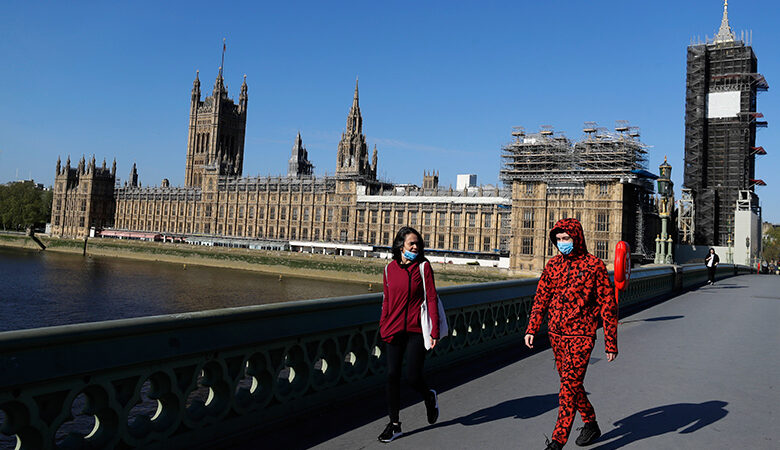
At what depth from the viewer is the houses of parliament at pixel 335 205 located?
226ft

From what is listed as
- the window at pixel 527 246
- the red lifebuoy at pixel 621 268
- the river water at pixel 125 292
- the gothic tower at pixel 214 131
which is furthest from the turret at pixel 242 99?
the red lifebuoy at pixel 621 268

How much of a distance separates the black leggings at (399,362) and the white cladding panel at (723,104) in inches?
3639

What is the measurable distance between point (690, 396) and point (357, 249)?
83.9 m

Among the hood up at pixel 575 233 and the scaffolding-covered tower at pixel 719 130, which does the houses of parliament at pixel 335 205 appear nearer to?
the scaffolding-covered tower at pixel 719 130

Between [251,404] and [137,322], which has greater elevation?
[137,322]

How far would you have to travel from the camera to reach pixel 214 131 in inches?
5413

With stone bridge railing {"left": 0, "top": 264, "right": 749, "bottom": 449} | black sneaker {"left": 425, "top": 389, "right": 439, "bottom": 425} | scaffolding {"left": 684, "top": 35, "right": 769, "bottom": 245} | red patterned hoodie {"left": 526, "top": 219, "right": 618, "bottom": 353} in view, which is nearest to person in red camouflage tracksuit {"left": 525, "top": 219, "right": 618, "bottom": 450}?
red patterned hoodie {"left": 526, "top": 219, "right": 618, "bottom": 353}

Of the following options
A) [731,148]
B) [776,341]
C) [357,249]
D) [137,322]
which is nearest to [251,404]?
[137,322]

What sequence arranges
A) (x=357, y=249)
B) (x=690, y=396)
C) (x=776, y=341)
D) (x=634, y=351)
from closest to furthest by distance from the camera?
(x=690, y=396), (x=634, y=351), (x=776, y=341), (x=357, y=249)

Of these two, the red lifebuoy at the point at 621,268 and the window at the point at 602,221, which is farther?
the window at the point at 602,221

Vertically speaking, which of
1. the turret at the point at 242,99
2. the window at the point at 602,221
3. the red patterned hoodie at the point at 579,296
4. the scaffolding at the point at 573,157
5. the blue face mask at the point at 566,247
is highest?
the turret at the point at 242,99

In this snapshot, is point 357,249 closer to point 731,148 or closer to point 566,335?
point 731,148

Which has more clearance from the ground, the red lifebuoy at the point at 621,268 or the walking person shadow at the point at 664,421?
the red lifebuoy at the point at 621,268

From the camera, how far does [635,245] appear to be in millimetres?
67938
